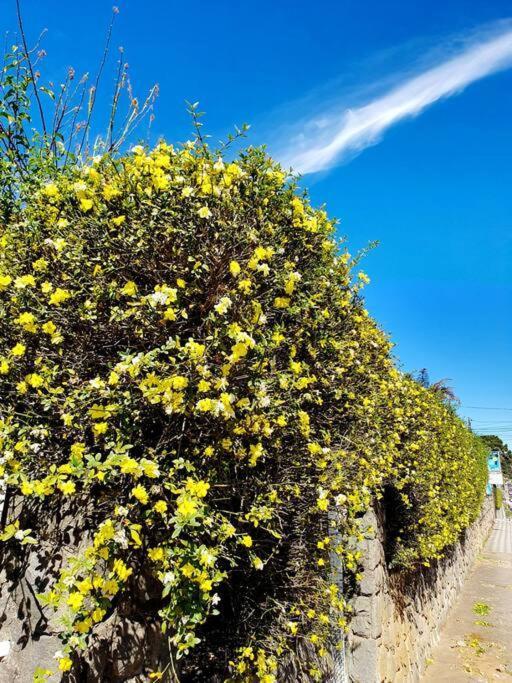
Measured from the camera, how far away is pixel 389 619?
4551 millimetres

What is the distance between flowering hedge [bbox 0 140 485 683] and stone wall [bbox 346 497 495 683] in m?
1.40

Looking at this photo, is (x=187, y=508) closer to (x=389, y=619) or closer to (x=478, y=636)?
(x=389, y=619)

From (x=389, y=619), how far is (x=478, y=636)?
4.11 meters


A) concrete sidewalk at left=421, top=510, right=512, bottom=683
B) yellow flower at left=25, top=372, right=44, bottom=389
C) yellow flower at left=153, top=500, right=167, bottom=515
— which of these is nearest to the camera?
yellow flower at left=153, top=500, right=167, bottom=515

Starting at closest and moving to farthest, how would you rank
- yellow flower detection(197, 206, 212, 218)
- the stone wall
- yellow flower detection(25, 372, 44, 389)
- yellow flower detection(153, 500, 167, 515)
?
yellow flower detection(153, 500, 167, 515)
yellow flower detection(25, 372, 44, 389)
yellow flower detection(197, 206, 212, 218)
the stone wall

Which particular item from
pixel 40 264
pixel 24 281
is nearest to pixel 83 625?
pixel 24 281

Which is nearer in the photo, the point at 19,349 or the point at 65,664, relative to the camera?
the point at 65,664

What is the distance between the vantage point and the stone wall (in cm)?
382

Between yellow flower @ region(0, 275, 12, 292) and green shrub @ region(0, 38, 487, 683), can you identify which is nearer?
green shrub @ region(0, 38, 487, 683)

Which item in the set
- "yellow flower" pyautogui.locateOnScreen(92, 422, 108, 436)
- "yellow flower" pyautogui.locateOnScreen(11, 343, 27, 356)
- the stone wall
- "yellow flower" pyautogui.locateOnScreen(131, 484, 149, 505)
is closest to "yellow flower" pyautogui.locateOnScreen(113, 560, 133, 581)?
"yellow flower" pyautogui.locateOnScreen(131, 484, 149, 505)

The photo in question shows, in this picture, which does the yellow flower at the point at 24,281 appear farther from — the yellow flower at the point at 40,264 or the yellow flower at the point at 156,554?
the yellow flower at the point at 156,554

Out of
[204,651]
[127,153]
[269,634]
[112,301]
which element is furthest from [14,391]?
[269,634]

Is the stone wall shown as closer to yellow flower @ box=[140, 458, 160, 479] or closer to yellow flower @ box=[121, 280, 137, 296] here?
yellow flower @ box=[140, 458, 160, 479]

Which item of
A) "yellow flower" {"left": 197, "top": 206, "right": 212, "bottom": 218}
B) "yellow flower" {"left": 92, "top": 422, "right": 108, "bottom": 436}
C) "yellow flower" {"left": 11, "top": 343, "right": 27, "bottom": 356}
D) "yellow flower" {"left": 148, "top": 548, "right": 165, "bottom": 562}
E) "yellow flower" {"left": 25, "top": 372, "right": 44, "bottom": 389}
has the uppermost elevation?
"yellow flower" {"left": 197, "top": 206, "right": 212, "bottom": 218}
